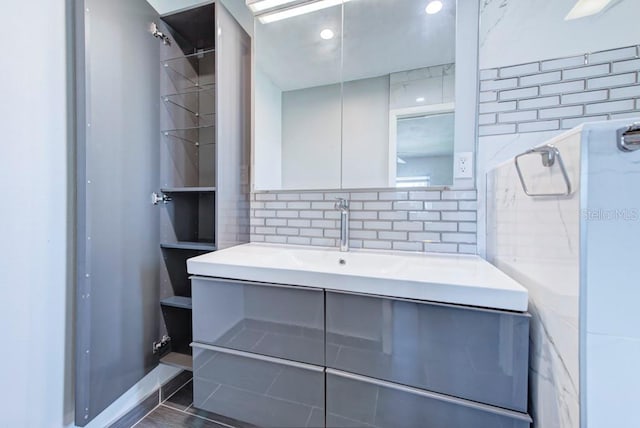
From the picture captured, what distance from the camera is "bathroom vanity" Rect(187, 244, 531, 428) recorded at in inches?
29.1

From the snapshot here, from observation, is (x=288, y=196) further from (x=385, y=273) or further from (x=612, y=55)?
(x=612, y=55)

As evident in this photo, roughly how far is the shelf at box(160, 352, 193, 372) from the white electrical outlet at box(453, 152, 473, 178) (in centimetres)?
162

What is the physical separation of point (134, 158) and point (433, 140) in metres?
1.42

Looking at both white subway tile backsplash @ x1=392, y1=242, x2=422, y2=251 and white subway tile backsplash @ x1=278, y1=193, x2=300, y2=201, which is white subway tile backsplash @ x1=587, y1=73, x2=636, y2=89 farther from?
white subway tile backsplash @ x1=278, y1=193, x2=300, y2=201

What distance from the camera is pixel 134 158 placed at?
1.20 metres

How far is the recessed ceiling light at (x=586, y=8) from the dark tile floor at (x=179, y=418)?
2324 mm

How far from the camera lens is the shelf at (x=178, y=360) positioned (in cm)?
131

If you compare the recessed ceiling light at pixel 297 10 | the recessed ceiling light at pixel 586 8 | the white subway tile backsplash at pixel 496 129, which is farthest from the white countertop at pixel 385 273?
the recessed ceiling light at pixel 297 10

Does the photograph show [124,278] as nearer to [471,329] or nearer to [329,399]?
[329,399]

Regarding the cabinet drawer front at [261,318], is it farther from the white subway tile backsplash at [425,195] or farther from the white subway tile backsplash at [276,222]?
the white subway tile backsplash at [425,195]

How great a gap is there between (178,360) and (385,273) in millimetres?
1223

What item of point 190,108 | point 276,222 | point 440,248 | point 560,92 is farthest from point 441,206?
point 190,108

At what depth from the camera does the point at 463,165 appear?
1.21 meters

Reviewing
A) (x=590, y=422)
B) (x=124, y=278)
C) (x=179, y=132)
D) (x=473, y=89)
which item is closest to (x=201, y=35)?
(x=179, y=132)
